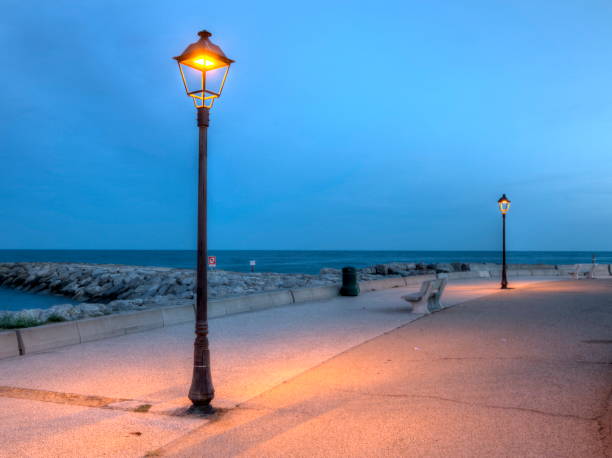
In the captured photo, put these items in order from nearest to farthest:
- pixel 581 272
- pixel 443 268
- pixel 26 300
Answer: pixel 581 272 < pixel 26 300 < pixel 443 268

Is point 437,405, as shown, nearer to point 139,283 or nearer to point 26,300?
point 139,283

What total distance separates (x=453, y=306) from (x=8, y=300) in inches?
1330

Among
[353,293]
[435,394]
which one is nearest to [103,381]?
[435,394]

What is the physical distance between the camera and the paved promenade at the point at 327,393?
16.4ft

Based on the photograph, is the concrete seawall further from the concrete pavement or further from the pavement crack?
the pavement crack

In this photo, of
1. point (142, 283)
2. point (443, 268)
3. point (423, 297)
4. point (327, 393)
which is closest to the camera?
point (327, 393)

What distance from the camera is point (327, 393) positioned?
6.68 m

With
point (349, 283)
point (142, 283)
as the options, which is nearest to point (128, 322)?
point (349, 283)

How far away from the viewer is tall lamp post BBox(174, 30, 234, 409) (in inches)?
241

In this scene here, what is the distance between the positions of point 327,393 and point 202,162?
3.20 metres

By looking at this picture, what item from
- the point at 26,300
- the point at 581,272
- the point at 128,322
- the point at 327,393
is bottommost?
the point at 26,300

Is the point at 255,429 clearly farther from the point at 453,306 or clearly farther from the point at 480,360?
the point at 453,306

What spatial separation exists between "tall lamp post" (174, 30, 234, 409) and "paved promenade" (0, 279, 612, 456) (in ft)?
1.20

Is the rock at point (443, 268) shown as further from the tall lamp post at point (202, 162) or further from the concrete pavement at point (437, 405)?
the tall lamp post at point (202, 162)
